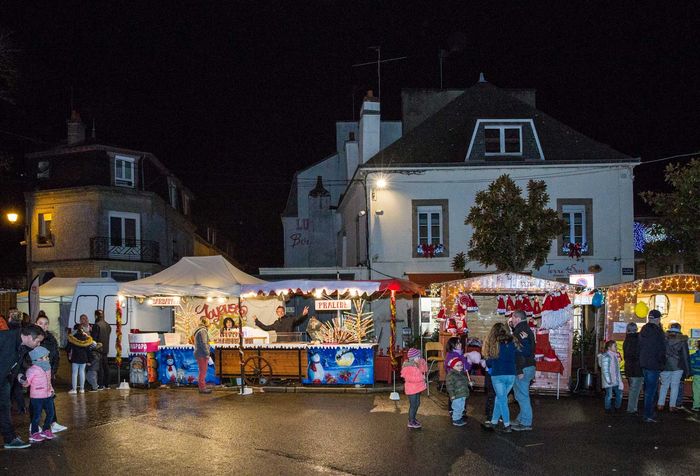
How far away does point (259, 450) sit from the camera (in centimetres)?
958

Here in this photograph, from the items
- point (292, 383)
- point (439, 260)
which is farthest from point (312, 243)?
point (292, 383)

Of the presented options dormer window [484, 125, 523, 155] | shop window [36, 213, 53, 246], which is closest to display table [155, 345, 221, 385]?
dormer window [484, 125, 523, 155]

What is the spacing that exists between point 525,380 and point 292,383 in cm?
749

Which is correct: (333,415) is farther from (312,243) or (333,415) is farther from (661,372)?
(312,243)

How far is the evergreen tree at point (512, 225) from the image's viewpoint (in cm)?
2011

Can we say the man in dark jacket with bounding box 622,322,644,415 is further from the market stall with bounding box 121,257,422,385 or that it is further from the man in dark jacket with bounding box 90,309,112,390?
the man in dark jacket with bounding box 90,309,112,390

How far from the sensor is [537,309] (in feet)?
52.2

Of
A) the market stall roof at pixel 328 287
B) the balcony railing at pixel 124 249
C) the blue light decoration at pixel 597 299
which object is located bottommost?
the blue light decoration at pixel 597 299

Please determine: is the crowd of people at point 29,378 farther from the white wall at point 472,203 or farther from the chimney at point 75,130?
the chimney at point 75,130

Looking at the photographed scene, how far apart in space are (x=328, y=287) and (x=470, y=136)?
431 inches

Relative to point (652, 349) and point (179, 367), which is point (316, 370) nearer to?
point (179, 367)

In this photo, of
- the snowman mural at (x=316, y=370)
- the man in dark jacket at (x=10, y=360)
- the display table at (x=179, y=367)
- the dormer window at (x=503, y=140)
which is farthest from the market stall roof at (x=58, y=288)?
the dormer window at (x=503, y=140)

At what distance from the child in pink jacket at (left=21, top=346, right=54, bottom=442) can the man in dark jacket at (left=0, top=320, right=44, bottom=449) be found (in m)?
0.20

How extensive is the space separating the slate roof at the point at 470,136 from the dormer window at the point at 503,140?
69 centimetres
